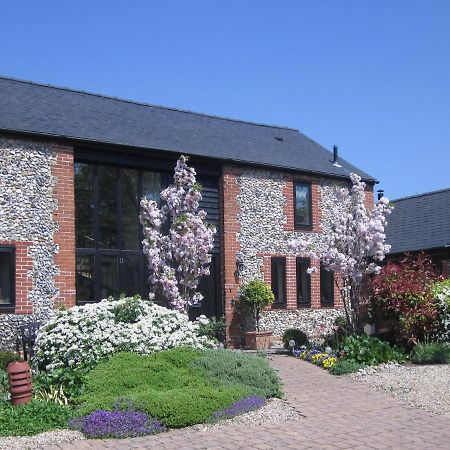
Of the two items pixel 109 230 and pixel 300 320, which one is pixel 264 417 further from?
pixel 300 320

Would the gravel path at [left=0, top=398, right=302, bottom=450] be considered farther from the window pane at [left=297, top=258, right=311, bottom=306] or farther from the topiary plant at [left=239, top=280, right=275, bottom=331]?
the window pane at [left=297, top=258, right=311, bottom=306]

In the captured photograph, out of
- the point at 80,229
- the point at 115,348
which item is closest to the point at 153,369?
the point at 115,348

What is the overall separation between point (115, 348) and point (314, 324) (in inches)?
398

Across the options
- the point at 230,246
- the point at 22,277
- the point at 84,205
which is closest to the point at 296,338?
the point at 230,246

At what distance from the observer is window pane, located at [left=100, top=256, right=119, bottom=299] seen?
16.1 metres

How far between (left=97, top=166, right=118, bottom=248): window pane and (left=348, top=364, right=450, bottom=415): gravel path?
727 cm

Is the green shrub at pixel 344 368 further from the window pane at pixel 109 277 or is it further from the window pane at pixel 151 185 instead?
the window pane at pixel 151 185

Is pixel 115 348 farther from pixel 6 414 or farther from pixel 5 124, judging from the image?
pixel 5 124

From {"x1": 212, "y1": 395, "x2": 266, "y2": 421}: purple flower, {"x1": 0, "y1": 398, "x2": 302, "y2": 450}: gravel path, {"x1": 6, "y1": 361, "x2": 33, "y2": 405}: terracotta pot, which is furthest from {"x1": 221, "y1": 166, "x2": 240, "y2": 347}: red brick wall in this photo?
{"x1": 6, "y1": 361, "x2": 33, "y2": 405}: terracotta pot

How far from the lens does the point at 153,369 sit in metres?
9.73

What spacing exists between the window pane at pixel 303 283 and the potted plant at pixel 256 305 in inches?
68.6

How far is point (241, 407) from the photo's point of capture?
8.54 meters

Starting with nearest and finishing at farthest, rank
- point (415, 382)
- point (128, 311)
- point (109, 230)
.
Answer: point (415, 382), point (128, 311), point (109, 230)

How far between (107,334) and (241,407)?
2.99 metres
